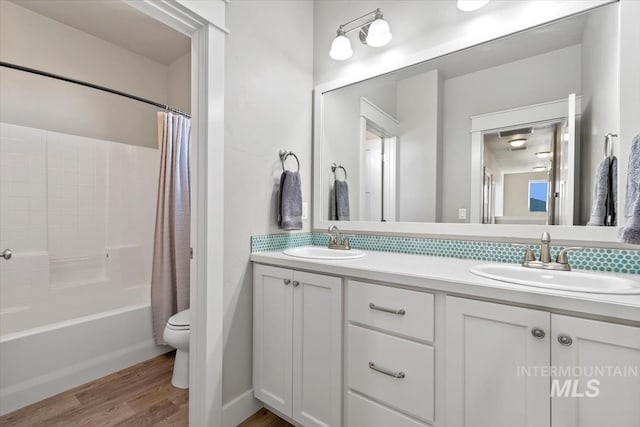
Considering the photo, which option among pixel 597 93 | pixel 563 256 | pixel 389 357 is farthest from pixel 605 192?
pixel 389 357

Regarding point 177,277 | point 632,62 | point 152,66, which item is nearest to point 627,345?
point 632,62

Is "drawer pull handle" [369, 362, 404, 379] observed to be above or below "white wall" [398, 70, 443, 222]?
below

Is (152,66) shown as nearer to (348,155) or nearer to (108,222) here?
(108,222)

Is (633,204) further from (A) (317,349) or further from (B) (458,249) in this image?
(A) (317,349)

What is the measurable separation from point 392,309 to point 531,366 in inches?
17.4

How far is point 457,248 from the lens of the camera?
1.50m

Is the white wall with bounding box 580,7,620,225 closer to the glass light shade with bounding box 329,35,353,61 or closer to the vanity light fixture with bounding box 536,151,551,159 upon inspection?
the vanity light fixture with bounding box 536,151,551,159

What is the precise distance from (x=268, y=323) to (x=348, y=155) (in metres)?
1.17

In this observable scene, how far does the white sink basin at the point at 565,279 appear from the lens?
0.86 m

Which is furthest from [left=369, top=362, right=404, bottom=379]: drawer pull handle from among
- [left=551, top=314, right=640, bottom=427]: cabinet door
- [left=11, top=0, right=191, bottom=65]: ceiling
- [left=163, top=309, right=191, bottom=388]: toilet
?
[left=11, top=0, right=191, bottom=65]: ceiling

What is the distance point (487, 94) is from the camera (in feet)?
4.76

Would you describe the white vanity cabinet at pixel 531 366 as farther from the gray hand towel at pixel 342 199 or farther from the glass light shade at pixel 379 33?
the glass light shade at pixel 379 33

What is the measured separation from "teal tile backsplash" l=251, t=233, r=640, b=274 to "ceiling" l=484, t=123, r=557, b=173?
1.23 feet

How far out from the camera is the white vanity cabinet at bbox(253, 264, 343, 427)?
128cm
